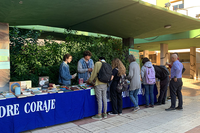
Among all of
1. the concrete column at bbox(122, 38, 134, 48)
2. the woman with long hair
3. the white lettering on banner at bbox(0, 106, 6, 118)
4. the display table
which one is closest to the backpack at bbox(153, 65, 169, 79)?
the woman with long hair

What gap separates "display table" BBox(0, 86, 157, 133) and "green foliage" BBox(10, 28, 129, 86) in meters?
1.99

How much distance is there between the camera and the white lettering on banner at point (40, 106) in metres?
3.48

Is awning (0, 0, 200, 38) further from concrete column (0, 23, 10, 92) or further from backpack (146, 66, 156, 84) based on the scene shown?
backpack (146, 66, 156, 84)

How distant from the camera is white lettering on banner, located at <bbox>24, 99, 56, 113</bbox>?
3479 mm

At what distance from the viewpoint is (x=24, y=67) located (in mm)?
5320

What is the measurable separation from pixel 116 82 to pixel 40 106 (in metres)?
2.09

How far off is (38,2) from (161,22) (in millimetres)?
4589

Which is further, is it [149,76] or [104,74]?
[149,76]

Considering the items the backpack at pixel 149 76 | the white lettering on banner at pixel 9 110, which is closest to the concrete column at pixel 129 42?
the backpack at pixel 149 76

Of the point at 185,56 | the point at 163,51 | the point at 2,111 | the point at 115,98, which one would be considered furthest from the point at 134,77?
the point at 185,56

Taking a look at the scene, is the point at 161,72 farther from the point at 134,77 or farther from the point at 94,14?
the point at 94,14

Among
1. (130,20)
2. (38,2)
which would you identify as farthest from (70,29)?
(38,2)

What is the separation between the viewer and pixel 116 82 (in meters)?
4.62

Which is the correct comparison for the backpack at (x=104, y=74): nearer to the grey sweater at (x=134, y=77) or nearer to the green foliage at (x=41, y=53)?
the grey sweater at (x=134, y=77)
